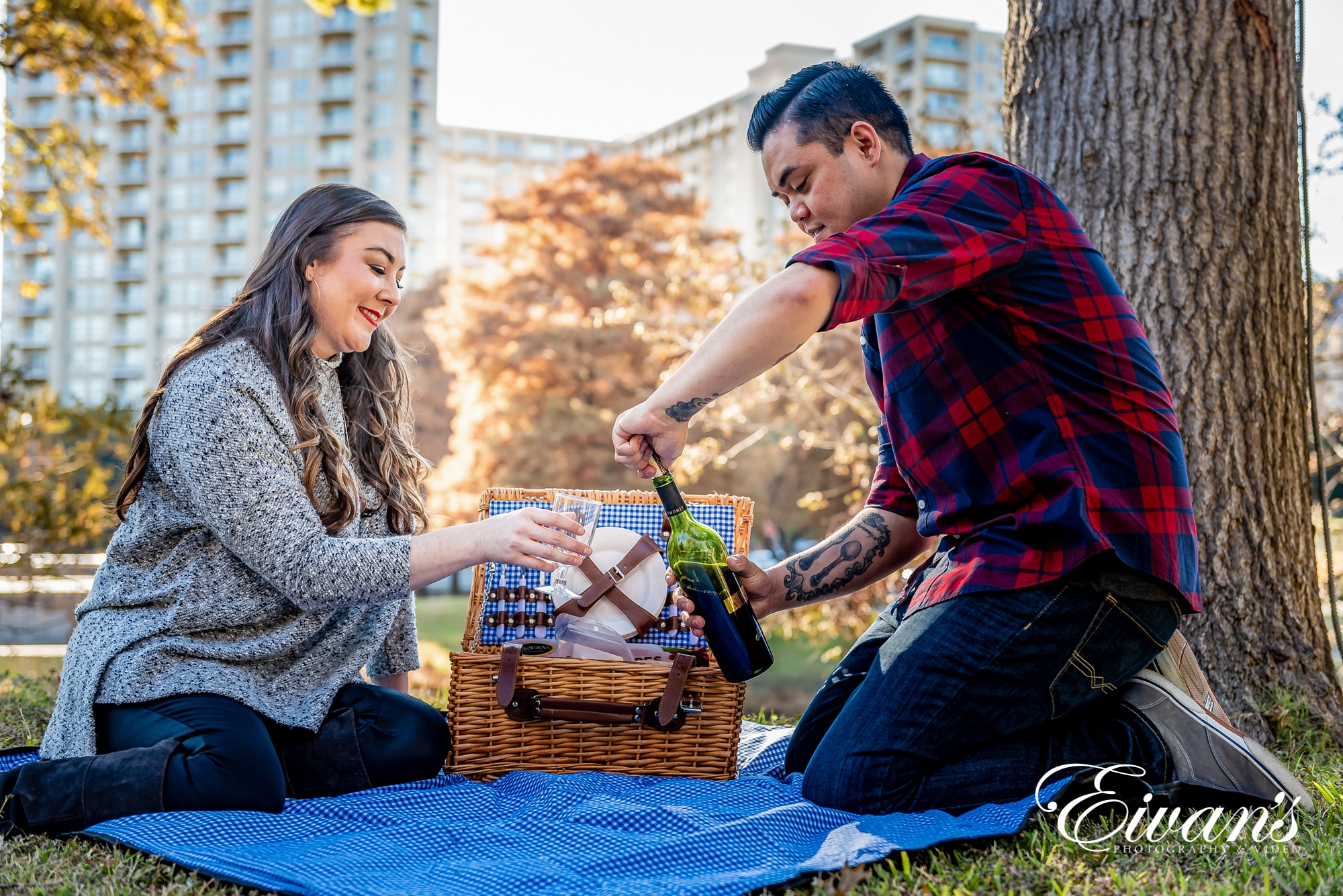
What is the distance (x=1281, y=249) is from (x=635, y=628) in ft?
7.26

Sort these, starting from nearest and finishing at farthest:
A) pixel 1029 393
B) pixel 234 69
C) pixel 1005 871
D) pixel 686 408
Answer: pixel 1005 871 → pixel 686 408 → pixel 1029 393 → pixel 234 69

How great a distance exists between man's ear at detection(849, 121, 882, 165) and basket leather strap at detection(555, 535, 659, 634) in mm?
1093

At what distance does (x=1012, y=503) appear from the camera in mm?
2035

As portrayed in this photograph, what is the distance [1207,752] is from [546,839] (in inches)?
50.6

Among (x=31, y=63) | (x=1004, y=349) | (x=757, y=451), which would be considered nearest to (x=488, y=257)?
(x=757, y=451)

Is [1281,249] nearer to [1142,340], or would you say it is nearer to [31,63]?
[1142,340]

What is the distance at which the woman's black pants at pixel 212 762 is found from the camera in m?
1.97

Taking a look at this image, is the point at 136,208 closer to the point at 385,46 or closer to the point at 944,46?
the point at 385,46

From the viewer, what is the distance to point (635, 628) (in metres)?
2.69

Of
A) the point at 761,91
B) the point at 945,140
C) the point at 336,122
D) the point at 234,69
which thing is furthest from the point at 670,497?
the point at 234,69

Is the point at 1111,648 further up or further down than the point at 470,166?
further down

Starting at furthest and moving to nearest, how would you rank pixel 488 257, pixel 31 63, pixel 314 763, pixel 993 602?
1. pixel 488 257
2. pixel 31 63
3. pixel 314 763
4. pixel 993 602

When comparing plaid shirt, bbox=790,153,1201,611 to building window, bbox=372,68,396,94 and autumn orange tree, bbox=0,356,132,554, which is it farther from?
building window, bbox=372,68,396,94

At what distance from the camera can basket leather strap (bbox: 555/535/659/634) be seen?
265 centimetres
